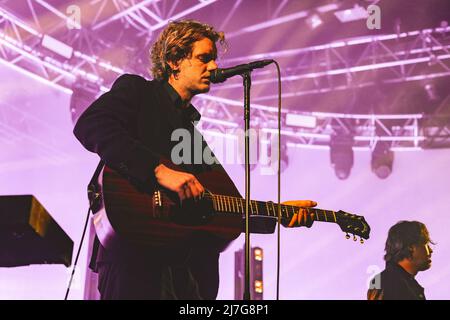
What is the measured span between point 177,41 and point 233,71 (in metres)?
0.59

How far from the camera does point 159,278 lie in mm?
2467

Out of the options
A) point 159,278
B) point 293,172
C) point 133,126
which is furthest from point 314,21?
point 159,278

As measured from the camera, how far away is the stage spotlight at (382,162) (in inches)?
410

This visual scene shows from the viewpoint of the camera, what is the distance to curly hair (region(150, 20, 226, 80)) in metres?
3.07

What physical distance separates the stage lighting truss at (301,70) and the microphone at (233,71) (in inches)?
235

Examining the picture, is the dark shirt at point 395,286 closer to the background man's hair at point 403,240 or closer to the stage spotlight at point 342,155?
the background man's hair at point 403,240

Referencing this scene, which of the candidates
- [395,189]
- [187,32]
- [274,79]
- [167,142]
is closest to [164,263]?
[167,142]

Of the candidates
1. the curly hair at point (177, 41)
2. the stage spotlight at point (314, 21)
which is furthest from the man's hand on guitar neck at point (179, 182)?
the stage spotlight at point (314, 21)

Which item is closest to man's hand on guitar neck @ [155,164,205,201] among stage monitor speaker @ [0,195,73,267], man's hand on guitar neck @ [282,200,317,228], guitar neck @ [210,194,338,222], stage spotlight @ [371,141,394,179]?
guitar neck @ [210,194,338,222]

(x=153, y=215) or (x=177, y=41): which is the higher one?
(x=177, y=41)

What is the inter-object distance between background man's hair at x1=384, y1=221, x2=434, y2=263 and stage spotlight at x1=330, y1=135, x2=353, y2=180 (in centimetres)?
488

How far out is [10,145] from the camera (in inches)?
319

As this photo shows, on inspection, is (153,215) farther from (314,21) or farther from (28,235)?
(314,21)

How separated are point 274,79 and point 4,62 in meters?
4.42
